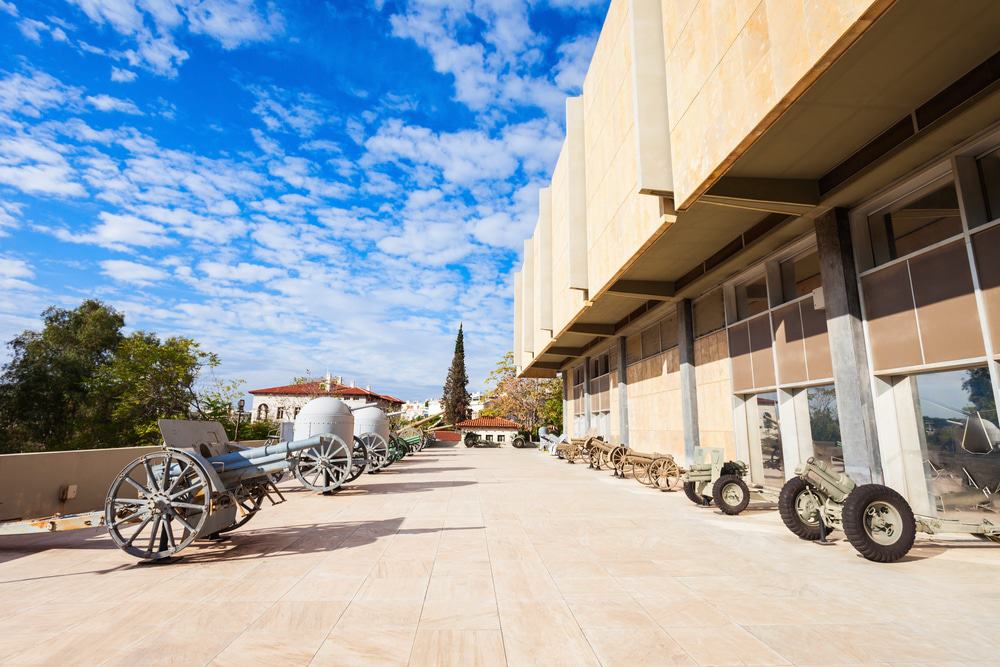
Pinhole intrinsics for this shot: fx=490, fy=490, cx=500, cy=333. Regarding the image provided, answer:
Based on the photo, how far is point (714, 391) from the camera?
48.4ft

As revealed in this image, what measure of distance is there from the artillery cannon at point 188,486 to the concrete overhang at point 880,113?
9111 mm

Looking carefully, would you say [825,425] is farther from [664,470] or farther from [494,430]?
[494,430]

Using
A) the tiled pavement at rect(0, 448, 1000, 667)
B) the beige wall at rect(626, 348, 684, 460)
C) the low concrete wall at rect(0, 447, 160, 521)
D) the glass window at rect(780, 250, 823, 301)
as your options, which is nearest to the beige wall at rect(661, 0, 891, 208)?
the glass window at rect(780, 250, 823, 301)

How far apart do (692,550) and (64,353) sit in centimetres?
4818

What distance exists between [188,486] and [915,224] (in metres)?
12.2

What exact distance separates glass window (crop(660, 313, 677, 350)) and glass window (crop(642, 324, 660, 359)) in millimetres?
380

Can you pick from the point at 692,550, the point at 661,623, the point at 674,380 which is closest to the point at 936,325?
the point at 692,550

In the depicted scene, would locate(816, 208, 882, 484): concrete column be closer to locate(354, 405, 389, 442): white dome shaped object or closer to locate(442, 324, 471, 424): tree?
locate(354, 405, 389, 442): white dome shaped object

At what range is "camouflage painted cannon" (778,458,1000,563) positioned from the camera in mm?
6117

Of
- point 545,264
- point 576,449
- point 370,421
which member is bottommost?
point 576,449

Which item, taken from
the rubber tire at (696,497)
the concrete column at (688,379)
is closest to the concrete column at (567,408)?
the concrete column at (688,379)

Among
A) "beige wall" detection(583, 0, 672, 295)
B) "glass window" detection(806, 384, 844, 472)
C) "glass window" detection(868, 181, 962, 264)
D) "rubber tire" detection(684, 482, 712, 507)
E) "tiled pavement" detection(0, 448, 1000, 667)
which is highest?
"beige wall" detection(583, 0, 672, 295)

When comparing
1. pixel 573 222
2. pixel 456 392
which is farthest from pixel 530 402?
pixel 573 222

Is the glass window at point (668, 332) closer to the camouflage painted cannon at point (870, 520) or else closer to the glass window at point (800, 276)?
the glass window at point (800, 276)
